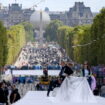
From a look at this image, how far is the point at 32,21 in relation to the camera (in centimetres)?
18600

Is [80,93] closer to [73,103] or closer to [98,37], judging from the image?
[73,103]

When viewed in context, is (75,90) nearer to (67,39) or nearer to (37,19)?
(67,39)

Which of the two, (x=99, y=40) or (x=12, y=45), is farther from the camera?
(x=12, y=45)

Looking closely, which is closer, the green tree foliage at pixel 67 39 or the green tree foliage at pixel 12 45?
the green tree foliage at pixel 12 45

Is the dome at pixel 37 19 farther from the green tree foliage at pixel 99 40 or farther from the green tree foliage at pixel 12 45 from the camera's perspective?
the green tree foliage at pixel 99 40

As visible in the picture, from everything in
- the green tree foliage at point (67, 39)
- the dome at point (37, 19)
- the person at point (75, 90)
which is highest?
the dome at point (37, 19)

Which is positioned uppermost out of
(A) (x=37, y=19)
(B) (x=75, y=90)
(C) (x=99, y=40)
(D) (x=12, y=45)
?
(A) (x=37, y=19)

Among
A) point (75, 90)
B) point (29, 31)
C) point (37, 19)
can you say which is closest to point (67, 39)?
point (37, 19)

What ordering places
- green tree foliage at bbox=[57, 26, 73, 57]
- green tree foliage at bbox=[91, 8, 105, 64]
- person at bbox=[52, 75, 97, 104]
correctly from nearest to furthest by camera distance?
person at bbox=[52, 75, 97, 104] < green tree foliage at bbox=[91, 8, 105, 64] < green tree foliage at bbox=[57, 26, 73, 57]

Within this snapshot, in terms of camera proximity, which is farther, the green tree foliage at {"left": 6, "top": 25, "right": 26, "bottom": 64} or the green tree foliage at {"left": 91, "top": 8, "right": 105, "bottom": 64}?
the green tree foliage at {"left": 6, "top": 25, "right": 26, "bottom": 64}

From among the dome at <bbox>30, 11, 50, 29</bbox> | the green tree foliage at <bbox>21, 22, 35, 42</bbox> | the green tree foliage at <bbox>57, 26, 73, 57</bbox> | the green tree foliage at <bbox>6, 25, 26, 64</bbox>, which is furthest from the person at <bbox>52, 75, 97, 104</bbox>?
the green tree foliage at <bbox>21, 22, 35, 42</bbox>

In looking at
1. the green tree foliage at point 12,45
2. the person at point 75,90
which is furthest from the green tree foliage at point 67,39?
the person at point 75,90

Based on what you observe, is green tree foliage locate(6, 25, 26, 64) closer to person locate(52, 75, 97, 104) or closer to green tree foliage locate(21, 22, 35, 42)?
person locate(52, 75, 97, 104)

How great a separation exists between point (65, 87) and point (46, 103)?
1543mm
